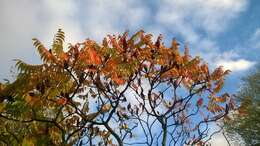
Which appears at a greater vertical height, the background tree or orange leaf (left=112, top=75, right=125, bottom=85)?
the background tree

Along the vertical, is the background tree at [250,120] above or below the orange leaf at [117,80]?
above

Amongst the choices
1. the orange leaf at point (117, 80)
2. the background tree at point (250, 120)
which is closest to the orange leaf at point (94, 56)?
the orange leaf at point (117, 80)

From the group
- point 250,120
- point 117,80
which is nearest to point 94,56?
point 117,80

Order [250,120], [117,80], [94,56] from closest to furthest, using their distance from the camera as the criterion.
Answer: [94,56]
[117,80]
[250,120]

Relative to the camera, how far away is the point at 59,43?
1429 centimetres

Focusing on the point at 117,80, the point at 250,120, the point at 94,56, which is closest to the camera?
the point at 94,56

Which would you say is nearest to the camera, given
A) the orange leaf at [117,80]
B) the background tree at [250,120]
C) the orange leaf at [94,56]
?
the orange leaf at [94,56]

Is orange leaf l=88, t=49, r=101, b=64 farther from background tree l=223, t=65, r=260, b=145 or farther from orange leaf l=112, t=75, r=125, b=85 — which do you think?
background tree l=223, t=65, r=260, b=145

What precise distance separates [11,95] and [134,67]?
3764 millimetres

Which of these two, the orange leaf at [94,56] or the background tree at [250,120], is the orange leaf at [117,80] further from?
the background tree at [250,120]

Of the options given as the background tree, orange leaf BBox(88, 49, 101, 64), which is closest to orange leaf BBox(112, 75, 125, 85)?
orange leaf BBox(88, 49, 101, 64)

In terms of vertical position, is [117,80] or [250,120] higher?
[250,120]

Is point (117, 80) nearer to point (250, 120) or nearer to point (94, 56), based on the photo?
point (94, 56)

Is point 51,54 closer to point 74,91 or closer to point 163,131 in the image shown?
point 74,91
